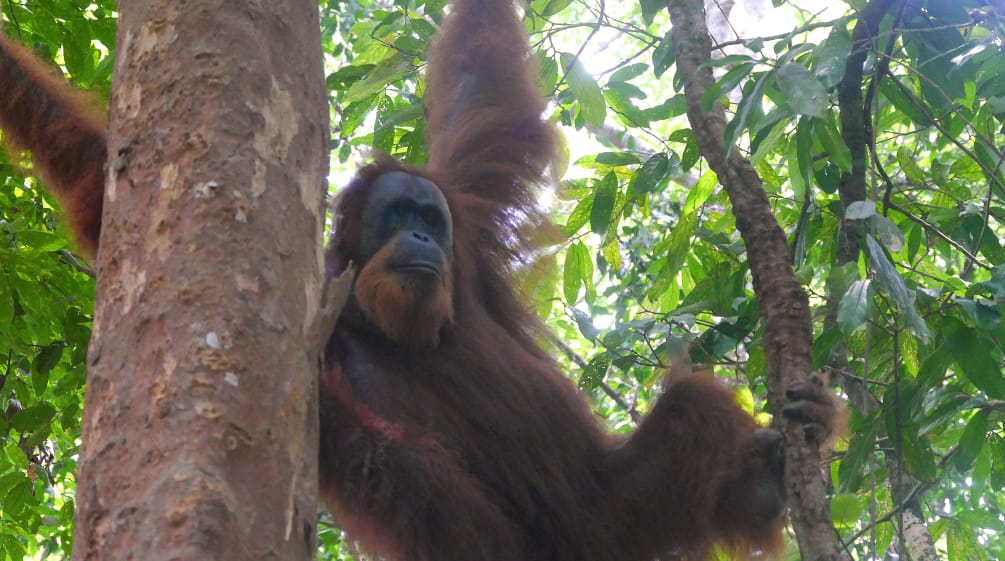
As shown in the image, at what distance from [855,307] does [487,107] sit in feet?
8.25

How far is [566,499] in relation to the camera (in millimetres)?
3314

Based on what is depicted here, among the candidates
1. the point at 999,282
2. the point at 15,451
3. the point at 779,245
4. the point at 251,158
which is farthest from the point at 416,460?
the point at 15,451

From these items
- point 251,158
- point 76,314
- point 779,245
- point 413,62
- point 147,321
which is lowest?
point 147,321

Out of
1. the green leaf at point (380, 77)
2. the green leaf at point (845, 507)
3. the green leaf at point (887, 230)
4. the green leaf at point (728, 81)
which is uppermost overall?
the green leaf at point (380, 77)

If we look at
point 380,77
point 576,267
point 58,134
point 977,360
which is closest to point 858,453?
point 977,360

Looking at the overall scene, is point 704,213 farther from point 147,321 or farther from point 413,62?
point 147,321

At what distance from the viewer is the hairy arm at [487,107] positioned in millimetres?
4352

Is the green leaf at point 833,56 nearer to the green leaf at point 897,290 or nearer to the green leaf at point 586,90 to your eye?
the green leaf at point 897,290

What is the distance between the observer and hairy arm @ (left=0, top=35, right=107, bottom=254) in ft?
9.58

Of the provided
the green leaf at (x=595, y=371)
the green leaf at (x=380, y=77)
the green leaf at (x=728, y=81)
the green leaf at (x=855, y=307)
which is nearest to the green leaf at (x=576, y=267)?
the green leaf at (x=595, y=371)

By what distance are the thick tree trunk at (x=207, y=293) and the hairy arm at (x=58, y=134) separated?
1.02 meters

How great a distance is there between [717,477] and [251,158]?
2.00 metres

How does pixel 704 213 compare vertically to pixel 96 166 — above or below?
above

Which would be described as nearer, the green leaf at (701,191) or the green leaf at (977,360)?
the green leaf at (977,360)
